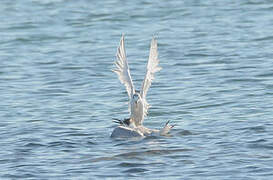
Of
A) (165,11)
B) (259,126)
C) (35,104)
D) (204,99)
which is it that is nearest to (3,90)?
(35,104)

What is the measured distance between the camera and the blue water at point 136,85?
11258mm

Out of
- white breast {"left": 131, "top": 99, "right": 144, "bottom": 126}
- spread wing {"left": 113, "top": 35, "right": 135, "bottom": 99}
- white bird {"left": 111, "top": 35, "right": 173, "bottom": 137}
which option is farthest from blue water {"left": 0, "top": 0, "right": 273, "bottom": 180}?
spread wing {"left": 113, "top": 35, "right": 135, "bottom": 99}

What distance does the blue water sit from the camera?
36.9 ft

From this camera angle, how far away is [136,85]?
17.4 m

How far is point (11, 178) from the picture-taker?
1059cm

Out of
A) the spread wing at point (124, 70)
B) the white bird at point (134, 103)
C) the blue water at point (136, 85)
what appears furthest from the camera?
the spread wing at point (124, 70)

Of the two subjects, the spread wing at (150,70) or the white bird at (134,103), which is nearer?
the white bird at (134,103)

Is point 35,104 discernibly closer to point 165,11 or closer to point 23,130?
point 23,130

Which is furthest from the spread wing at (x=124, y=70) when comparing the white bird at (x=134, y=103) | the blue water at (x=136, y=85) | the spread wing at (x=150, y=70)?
the blue water at (x=136, y=85)

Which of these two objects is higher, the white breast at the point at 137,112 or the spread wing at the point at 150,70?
the spread wing at the point at 150,70

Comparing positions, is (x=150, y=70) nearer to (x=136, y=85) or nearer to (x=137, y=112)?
(x=137, y=112)

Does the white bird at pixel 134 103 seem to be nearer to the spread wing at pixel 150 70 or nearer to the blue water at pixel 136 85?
the spread wing at pixel 150 70

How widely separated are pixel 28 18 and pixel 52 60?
18.4ft

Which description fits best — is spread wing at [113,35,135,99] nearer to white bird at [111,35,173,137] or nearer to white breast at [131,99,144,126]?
white bird at [111,35,173,137]
